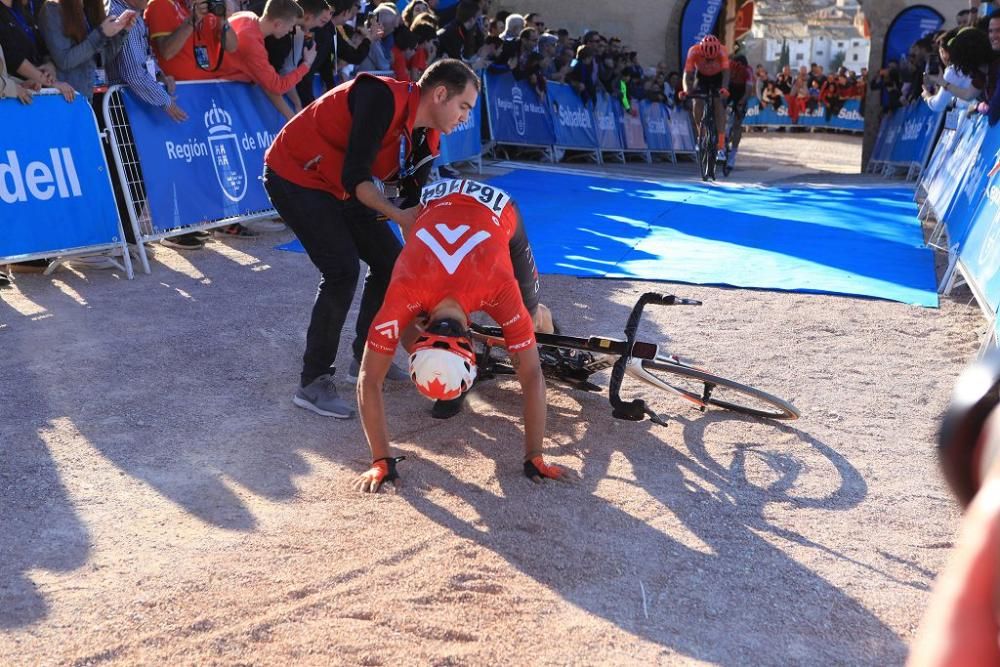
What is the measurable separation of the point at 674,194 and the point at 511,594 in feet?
33.2

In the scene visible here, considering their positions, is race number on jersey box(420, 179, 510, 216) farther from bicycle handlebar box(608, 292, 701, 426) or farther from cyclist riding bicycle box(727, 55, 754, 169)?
cyclist riding bicycle box(727, 55, 754, 169)

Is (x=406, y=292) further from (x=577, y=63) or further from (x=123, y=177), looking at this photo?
(x=577, y=63)

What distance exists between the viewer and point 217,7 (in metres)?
8.12

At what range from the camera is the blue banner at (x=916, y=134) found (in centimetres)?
1473

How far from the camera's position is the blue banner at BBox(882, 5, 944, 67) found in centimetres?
2230

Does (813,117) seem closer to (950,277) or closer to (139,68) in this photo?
(950,277)

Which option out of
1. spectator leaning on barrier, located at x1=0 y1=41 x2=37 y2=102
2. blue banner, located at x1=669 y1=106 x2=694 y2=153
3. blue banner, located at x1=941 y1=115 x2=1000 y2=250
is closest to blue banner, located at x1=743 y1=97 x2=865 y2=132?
blue banner, located at x1=669 y1=106 x2=694 y2=153

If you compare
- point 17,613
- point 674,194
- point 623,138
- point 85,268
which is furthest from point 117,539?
point 623,138

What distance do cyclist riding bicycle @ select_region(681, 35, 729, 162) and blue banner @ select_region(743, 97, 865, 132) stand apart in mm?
22156

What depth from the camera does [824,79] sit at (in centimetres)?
3669

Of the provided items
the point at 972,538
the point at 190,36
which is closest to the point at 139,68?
the point at 190,36

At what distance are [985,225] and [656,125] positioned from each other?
620 inches

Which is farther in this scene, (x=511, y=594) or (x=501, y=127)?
(x=501, y=127)

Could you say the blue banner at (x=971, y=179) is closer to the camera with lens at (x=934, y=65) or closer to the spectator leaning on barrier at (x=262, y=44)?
the spectator leaning on barrier at (x=262, y=44)
